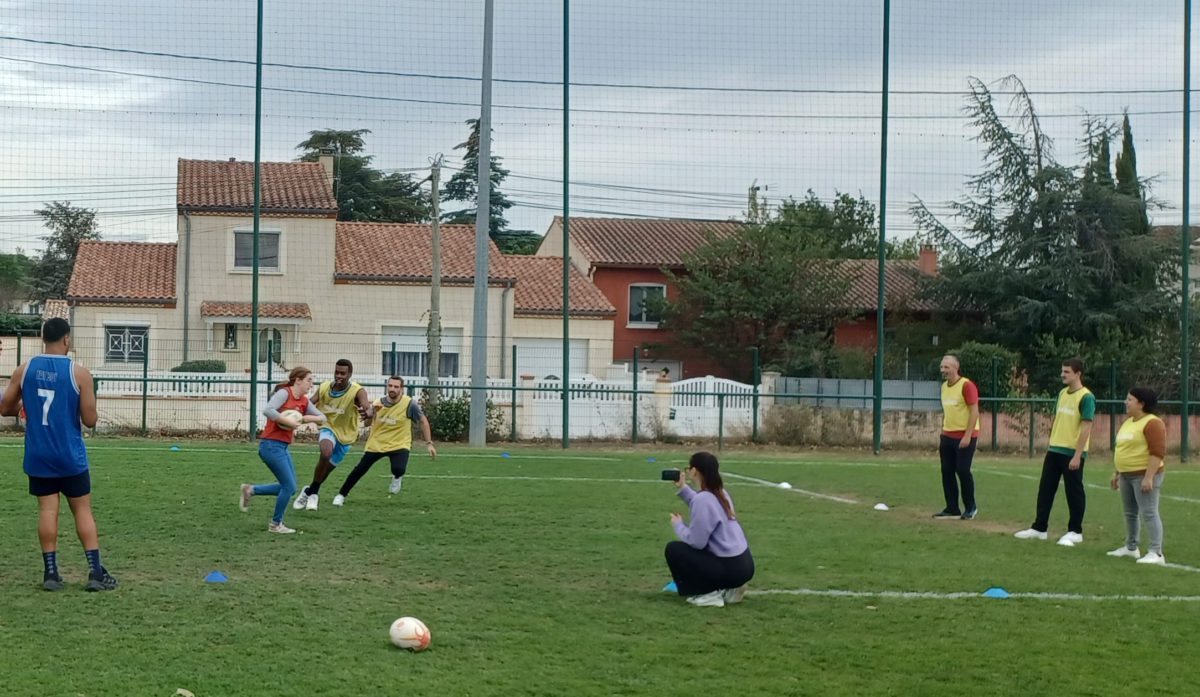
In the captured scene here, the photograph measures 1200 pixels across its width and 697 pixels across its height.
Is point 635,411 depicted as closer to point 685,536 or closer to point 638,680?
point 685,536

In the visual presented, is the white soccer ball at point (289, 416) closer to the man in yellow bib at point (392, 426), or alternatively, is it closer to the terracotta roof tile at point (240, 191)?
the man in yellow bib at point (392, 426)

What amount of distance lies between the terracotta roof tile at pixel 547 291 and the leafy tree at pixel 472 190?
1352 millimetres

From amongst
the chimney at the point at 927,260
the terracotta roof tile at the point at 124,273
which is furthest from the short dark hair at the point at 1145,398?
the chimney at the point at 927,260

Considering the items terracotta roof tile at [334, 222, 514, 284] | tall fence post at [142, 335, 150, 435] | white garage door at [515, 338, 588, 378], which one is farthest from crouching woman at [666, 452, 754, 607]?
terracotta roof tile at [334, 222, 514, 284]

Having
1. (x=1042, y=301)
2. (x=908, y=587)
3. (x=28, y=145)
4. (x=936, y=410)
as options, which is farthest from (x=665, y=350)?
(x=908, y=587)

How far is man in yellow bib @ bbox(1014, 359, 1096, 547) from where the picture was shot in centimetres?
1235

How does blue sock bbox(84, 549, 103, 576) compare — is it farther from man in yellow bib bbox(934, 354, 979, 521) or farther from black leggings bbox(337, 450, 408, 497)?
man in yellow bib bbox(934, 354, 979, 521)

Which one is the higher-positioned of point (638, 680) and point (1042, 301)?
point (1042, 301)

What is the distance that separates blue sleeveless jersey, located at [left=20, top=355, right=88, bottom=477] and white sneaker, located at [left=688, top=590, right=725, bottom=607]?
13.6 ft

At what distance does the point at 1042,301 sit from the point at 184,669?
34547 mm

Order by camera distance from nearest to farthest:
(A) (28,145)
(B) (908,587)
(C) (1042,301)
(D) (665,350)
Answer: (B) (908,587) → (A) (28,145) → (C) (1042,301) → (D) (665,350)

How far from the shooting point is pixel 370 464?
1403cm

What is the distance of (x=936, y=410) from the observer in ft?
88.0

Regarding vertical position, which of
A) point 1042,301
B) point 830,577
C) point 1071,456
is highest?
point 1042,301
